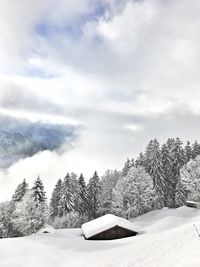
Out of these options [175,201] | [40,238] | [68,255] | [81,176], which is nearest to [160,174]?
[175,201]

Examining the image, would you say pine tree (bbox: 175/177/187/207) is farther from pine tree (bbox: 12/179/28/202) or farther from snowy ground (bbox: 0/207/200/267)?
snowy ground (bbox: 0/207/200/267)

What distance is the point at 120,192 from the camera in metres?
70.5

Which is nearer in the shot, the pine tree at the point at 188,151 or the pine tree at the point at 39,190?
the pine tree at the point at 39,190

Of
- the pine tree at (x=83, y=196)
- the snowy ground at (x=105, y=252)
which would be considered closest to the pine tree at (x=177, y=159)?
the pine tree at (x=83, y=196)

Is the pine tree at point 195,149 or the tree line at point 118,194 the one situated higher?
the pine tree at point 195,149

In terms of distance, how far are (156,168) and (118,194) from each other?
42.6 ft

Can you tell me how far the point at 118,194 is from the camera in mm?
70688

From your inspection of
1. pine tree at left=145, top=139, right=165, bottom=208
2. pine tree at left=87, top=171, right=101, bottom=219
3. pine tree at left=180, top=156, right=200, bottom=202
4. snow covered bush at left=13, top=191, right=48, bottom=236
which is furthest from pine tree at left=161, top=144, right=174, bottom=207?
snow covered bush at left=13, top=191, right=48, bottom=236

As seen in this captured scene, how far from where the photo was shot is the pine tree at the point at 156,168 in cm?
7575

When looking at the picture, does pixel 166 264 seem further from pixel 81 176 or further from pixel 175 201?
pixel 81 176

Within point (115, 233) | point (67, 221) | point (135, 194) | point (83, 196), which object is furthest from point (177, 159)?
point (115, 233)

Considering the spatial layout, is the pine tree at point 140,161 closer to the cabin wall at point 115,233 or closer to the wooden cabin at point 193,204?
the wooden cabin at point 193,204

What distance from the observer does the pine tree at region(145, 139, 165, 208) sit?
75750 mm

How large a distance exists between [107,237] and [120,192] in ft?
67.8
